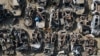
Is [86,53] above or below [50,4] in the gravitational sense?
below

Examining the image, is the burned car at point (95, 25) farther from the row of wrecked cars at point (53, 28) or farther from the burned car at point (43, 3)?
the burned car at point (43, 3)

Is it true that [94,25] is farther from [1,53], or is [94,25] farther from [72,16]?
[1,53]

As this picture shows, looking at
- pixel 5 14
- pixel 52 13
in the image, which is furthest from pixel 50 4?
pixel 5 14

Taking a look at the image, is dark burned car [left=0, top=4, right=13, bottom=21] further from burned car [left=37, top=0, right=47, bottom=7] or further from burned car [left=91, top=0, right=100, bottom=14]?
burned car [left=91, top=0, right=100, bottom=14]

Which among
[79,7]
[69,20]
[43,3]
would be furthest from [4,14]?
[79,7]

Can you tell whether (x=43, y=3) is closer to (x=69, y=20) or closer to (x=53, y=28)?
(x=53, y=28)

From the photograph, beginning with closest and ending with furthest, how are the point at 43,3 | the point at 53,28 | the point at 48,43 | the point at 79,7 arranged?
the point at 48,43 < the point at 53,28 < the point at 79,7 < the point at 43,3

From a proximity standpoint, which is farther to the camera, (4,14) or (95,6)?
(4,14)

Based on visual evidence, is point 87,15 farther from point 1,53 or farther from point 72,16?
point 1,53
